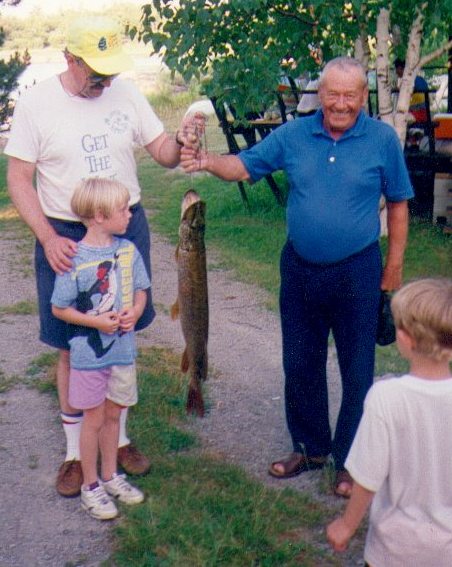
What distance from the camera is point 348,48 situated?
1011 centimetres

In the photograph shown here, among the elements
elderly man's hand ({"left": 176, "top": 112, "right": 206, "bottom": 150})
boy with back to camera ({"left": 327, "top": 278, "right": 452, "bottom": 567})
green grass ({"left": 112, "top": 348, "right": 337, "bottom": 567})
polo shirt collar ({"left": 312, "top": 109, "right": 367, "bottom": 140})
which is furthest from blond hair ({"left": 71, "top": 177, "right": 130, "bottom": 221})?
boy with back to camera ({"left": 327, "top": 278, "right": 452, "bottom": 567})

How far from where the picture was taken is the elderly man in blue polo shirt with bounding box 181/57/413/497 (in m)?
4.01

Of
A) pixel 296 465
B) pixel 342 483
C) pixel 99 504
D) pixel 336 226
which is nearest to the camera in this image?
pixel 336 226

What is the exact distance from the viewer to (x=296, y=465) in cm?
466

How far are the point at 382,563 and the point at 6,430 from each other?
10.5ft

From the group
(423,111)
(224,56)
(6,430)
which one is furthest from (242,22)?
(6,430)

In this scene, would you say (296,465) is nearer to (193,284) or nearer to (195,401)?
(195,401)

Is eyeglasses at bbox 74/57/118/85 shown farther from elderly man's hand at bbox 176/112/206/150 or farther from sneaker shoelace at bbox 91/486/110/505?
sneaker shoelace at bbox 91/486/110/505

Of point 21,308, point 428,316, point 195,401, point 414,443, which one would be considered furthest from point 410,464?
→ point 21,308

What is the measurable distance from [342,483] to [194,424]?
1231 millimetres

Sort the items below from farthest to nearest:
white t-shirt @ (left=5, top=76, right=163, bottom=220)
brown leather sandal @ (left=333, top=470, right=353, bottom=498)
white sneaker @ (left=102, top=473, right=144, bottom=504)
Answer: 1. brown leather sandal @ (left=333, top=470, right=353, bottom=498)
2. white sneaker @ (left=102, top=473, right=144, bottom=504)
3. white t-shirt @ (left=5, top=76, right=163, bottom=220)

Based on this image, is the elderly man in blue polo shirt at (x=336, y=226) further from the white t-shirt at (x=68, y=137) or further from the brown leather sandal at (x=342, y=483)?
the white t-shirt at (x=68, y=137)

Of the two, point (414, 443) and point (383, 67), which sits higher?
point (383, 67)

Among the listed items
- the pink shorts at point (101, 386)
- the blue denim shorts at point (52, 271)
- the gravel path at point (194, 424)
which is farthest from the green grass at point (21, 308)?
the pink shorts at point (101, 386)
